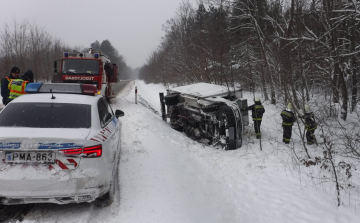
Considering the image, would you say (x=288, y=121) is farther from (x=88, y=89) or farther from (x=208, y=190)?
(x=88, y=89)

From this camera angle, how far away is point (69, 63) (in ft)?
38.5

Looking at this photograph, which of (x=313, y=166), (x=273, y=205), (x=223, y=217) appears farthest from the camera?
(x=313, y=166)

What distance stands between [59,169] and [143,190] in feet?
5.23

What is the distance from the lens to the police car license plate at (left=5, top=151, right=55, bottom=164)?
2.96 m

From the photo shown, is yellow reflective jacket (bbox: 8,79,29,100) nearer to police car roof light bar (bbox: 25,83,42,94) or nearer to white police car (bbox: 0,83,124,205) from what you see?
police car roof light bar (bbox: 25,83,42,94)

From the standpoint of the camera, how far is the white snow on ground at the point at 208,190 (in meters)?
3.52

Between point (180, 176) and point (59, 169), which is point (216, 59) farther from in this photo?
point (59, 169)

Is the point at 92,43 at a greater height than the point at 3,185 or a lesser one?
greater

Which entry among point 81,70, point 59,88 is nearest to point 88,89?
point 59,88

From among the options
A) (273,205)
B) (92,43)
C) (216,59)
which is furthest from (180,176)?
(92,43)

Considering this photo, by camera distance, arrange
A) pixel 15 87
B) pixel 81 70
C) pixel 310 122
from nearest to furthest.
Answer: pixel 15 87
pixel 310 122
pixel 81 70

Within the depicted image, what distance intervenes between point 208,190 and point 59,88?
11.5 feet

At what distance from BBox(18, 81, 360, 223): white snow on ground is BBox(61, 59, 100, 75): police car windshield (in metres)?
5.95

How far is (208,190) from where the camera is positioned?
491 centimetres
